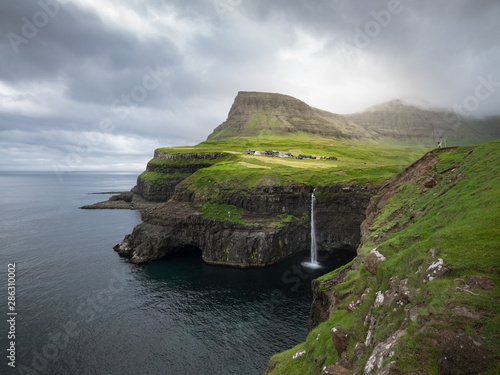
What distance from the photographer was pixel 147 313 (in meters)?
44.4

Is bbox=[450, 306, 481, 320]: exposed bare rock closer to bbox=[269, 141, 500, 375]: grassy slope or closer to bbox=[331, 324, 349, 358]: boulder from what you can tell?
bbox=[269, 141, 500, 375]: grassy slope

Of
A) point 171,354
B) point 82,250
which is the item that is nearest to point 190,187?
point 82,250

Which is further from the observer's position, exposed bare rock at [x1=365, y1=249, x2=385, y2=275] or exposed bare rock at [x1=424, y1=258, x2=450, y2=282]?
exposed bare rock at [x1=365, y1=249, x2=385, y2=275]

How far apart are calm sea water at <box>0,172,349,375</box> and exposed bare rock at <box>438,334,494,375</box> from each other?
2822 cm

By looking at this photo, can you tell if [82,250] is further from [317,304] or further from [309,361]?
[309,361]

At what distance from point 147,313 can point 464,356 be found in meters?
46.2

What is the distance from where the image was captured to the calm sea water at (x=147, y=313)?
110 feet

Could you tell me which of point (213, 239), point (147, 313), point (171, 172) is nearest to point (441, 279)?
point (147, 313)

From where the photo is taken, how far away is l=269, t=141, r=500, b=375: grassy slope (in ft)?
34.1

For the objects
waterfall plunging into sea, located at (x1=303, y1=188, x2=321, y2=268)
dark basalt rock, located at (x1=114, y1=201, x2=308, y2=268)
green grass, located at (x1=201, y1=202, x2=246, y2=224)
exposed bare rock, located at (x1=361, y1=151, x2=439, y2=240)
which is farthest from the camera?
green grass, located at (x1=201, y1=202, x2=246, y2=224)

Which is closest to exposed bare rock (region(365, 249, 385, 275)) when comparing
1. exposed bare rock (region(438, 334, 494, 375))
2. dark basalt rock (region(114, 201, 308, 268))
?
exposed bare rock (region(438, 334, 494, 375))

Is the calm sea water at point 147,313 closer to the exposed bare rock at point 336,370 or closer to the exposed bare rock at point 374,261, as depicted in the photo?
the exposed bare rock at point 336,370

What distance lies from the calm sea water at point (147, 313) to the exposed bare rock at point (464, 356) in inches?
1111

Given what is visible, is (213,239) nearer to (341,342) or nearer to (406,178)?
(406,178)
